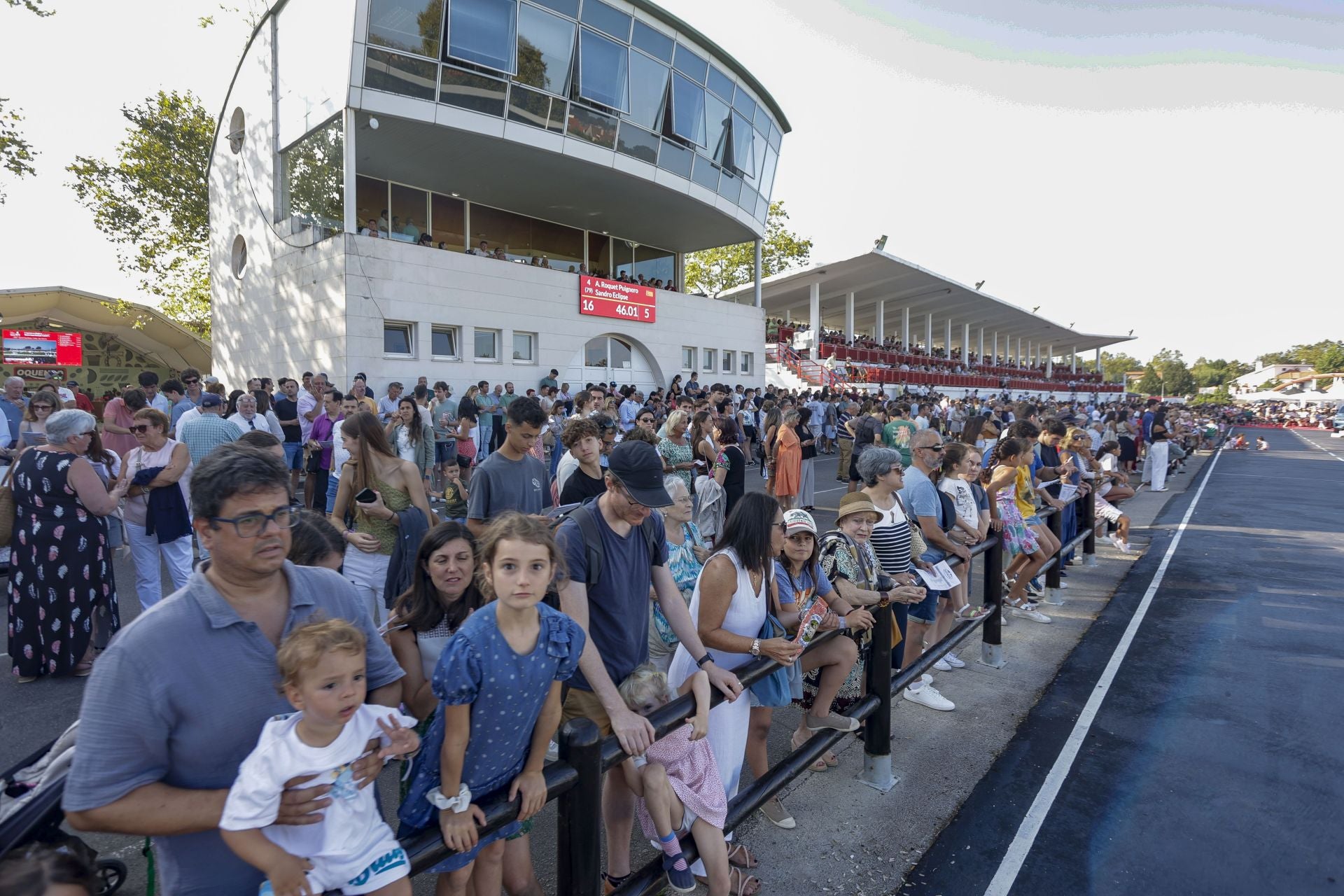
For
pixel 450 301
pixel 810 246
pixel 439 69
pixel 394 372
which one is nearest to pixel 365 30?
pixel 439 69

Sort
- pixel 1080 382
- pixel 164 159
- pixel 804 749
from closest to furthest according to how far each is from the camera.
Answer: pixel 804 749
pixel 164 159
pixel 1080 382

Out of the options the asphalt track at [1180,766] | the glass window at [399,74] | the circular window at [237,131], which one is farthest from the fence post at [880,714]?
the circular window at [237,131]

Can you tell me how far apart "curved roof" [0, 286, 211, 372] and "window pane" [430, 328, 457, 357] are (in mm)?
15464

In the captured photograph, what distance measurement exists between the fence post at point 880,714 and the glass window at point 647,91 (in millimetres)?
18947

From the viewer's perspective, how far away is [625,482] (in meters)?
2.67

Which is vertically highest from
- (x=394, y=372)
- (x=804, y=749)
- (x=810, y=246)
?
(x=810, y=246)

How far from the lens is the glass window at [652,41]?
738 inches

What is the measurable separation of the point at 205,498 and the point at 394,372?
14.9 meters

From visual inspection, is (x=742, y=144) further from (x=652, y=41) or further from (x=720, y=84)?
(x=652, y=41)

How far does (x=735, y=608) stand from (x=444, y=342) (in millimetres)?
15372

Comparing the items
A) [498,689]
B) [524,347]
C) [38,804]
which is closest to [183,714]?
[38,804]

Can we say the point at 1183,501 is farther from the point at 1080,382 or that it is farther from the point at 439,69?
the point at 1080,382

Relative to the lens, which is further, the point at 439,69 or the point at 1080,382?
the point at 1080,382

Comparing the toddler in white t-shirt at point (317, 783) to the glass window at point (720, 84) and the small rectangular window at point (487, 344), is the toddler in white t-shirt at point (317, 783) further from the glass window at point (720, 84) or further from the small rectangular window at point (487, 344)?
the glass window at point (720, 84)
